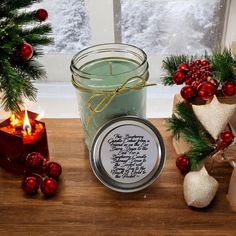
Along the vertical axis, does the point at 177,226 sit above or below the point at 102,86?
below

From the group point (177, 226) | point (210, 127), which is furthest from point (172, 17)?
point (177, 226)

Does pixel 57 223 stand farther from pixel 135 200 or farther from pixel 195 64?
pixel 195 64

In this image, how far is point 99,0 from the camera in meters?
1.13

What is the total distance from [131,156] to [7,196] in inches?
9.5

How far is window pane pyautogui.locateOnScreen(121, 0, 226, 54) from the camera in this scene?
3.88 ft

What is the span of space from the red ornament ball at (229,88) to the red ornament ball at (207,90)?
20 millimetres

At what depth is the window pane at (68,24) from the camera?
3.87 feet

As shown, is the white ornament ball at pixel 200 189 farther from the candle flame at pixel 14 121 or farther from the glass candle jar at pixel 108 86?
the candle flame at pixel 14 121

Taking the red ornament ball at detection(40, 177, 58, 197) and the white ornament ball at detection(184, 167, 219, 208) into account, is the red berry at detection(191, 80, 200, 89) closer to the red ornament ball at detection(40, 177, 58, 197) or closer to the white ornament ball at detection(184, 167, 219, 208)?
the white ornament ball at detection(184, 167, 219, 208)

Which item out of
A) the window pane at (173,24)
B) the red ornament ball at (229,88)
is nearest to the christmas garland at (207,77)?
the red ornament ball at (229,88)

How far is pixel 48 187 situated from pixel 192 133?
28 cm

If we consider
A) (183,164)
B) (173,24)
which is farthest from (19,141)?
(173,24)

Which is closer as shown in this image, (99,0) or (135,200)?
(135,200)

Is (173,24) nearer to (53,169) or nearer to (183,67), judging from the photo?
(183,67)
